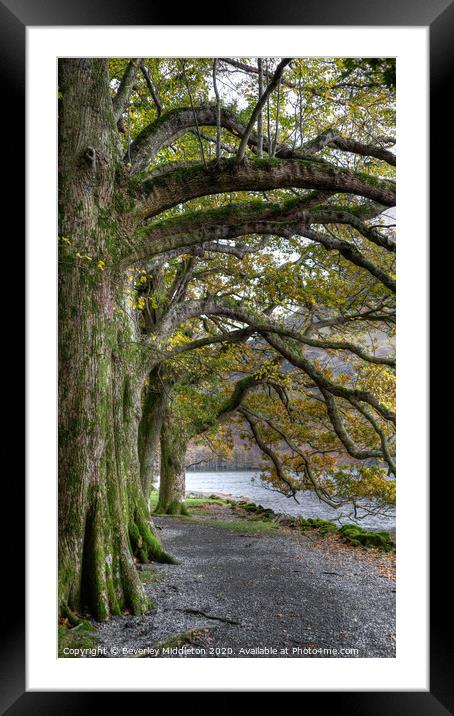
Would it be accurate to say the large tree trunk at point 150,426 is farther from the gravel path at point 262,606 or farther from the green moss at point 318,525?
the green moss at point 318,525

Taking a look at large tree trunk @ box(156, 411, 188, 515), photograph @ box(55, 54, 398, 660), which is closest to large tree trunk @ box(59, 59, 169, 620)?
photograph @ box(55, 54, 398, 660)

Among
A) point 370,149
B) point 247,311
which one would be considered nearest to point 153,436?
point 247,311

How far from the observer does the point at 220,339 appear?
316 inches

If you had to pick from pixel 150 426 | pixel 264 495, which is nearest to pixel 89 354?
pixel 150 426

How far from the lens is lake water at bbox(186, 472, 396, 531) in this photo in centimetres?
1029

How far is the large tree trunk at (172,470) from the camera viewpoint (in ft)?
34.2

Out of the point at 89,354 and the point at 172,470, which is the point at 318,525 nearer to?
the point at 172,470

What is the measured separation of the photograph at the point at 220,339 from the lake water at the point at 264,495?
220mm

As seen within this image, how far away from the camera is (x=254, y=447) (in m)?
12.3

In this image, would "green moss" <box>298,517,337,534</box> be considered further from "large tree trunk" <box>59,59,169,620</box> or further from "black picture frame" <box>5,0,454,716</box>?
"black picture frame" <box>5,0,454,716</box>

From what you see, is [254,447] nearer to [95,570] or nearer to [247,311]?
[247,311]
